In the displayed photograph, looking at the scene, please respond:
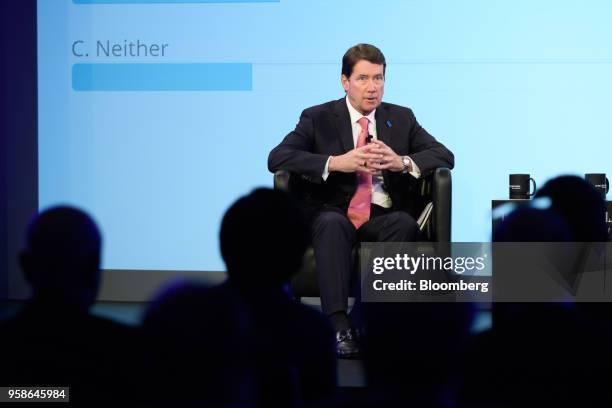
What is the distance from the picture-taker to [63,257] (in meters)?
1.49

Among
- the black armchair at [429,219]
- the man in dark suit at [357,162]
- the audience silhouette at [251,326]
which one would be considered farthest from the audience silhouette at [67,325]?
the black armchair at [429,219]

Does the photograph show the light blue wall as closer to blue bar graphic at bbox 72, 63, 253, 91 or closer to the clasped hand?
blue bar graphic at bbox 72, 63, 253, 91

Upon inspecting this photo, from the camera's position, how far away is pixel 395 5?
4879 millimetres

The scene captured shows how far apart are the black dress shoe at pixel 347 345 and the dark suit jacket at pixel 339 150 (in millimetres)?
625

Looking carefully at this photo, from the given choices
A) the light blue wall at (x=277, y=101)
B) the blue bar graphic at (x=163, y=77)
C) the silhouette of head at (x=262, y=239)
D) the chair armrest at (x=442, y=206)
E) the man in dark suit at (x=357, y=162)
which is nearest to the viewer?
the silhouette of head at (x=262, y=239)

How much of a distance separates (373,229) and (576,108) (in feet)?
6.00

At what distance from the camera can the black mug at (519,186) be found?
169 inches

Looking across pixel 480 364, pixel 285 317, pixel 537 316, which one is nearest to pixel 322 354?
pixel 285 317

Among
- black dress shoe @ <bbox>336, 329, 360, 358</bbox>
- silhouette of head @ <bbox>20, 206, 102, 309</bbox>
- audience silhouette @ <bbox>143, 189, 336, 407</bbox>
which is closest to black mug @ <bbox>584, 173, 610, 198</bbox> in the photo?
black dress shoe @ <bbox>336, 329, 360, 358</bbox>

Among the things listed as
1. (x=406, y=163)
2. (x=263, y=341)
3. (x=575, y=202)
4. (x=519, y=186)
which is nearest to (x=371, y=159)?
(x=406, y=163)

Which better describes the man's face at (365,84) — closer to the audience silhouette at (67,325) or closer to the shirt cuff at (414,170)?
the shirt cuff at (414,170)

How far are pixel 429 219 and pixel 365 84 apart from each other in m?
0.64

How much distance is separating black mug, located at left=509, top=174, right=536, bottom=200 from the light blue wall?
0.52m

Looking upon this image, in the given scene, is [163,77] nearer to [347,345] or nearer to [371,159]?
[371,159]
